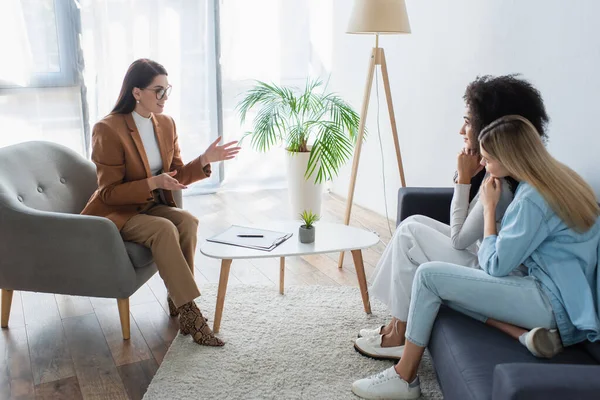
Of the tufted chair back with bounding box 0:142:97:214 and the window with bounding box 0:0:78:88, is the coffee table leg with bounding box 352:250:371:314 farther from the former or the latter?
the window with bounding box 0:0:78:88

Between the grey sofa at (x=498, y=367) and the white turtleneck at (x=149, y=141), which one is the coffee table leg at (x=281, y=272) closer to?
the white turtleneck at (x=149, y=141)

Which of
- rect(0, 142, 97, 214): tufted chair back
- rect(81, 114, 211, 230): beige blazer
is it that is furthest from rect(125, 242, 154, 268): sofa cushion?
rect(0, 142, 97, 214): tufted chair back

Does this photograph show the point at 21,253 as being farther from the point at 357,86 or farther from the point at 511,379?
the point at 357,86

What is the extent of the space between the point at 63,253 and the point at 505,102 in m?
1.78

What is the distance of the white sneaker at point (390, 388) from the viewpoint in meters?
2.14

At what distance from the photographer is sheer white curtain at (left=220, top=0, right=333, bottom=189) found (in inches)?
190

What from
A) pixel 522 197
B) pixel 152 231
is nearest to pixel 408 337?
pixel 522 197

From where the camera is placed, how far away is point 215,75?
4.88 metres

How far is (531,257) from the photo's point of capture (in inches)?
75.9

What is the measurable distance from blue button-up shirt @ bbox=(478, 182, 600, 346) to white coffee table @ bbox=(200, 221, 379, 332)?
34.8 inches

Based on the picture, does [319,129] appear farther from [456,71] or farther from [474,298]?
[474,298]

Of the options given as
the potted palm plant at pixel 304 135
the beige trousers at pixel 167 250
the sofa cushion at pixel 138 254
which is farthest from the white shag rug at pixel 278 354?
the potted palm plant at pixel 304 135

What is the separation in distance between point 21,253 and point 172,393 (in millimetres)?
859

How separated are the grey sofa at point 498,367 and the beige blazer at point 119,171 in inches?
54.3
